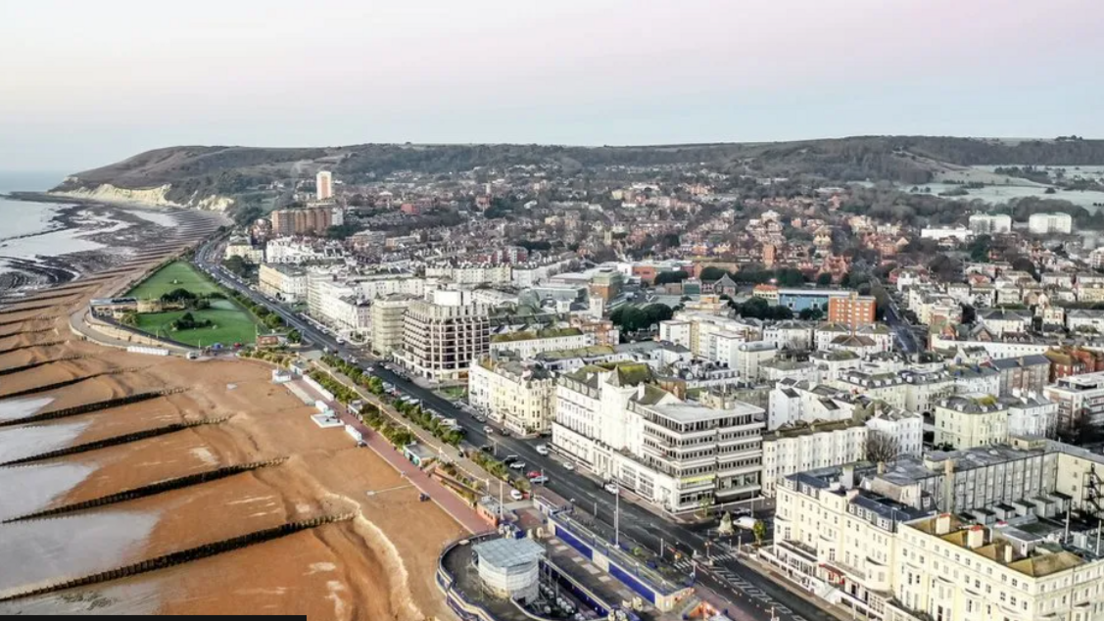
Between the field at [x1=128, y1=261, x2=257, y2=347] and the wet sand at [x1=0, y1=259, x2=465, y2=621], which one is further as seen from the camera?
the field at [x1=128, y1=261, x2=257, y2=347]

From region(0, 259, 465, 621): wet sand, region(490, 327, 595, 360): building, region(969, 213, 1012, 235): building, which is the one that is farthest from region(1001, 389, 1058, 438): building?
region(969, 213, 1012, 235): building

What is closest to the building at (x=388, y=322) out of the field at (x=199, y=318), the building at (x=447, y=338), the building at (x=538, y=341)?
the building at (x=447, y=338)

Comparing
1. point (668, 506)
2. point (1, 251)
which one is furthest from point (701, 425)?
point (1, 251)

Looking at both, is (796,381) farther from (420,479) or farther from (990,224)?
(990,224)

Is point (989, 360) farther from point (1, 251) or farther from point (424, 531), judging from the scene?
point (1, 251)

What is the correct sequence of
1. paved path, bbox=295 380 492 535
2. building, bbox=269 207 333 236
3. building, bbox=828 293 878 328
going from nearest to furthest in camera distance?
paved path, bbox=295 380 492 535, building, bbox=828 293 878 328, building, bbox=269 207 333 236

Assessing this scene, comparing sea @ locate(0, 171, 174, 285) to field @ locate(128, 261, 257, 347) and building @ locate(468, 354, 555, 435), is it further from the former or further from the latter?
building @ locate(468, 354, 555, 435)
